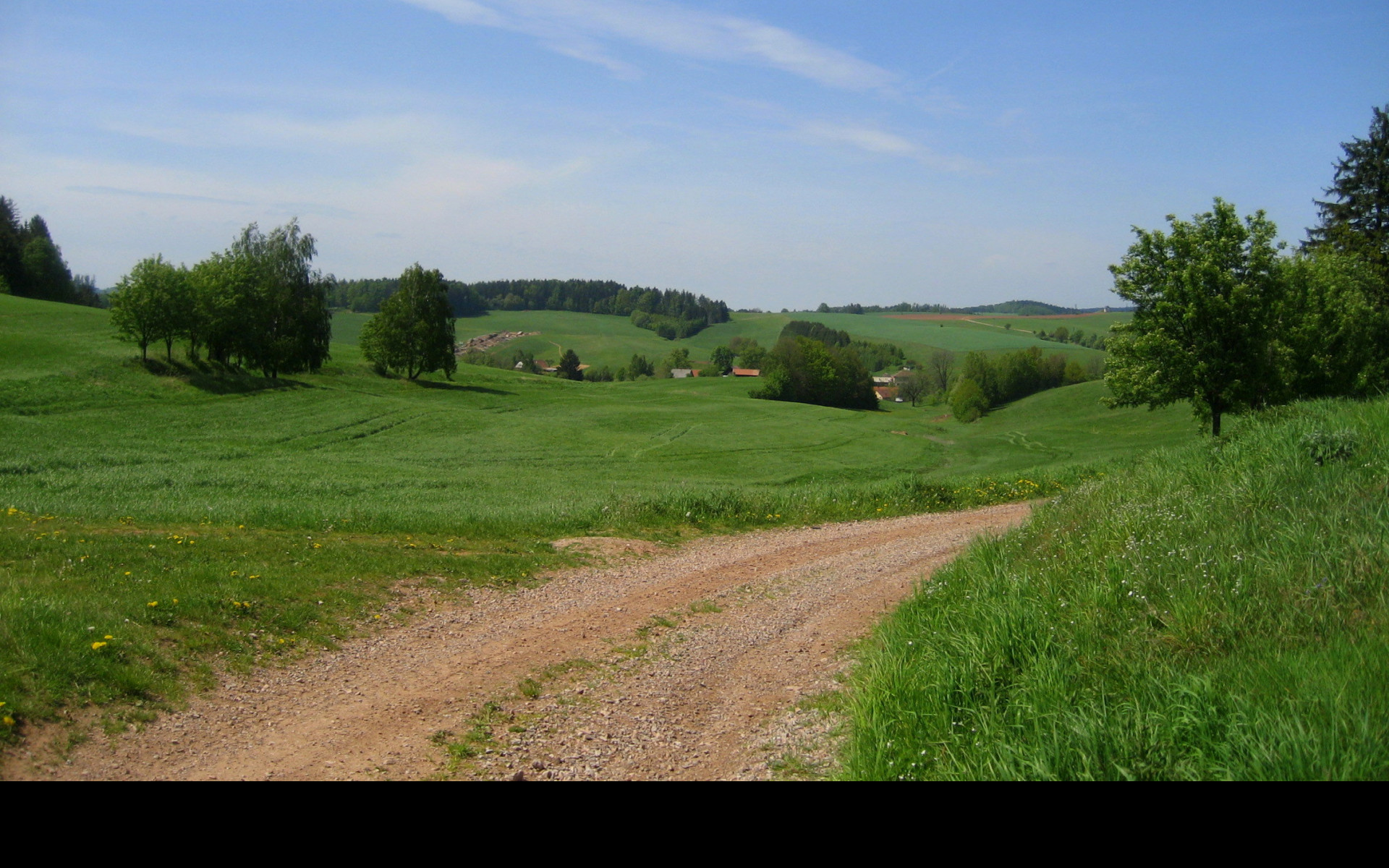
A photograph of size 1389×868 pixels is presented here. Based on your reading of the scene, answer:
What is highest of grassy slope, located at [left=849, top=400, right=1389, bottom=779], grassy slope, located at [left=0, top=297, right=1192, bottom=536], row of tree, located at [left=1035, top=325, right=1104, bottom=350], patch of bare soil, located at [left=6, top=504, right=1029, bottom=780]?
row of tree, located at [left=1035, top=325, right=1104, bottom=350]

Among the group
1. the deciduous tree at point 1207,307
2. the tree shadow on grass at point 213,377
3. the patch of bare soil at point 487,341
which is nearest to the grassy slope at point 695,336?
the patch of bare soil at point 487,341

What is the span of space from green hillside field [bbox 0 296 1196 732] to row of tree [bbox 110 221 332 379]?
2337 mm

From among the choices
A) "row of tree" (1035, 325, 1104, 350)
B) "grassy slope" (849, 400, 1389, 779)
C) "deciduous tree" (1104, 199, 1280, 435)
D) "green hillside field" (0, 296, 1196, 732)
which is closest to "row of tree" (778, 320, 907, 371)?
"row of tree" (1035, 325, 1104, 350)

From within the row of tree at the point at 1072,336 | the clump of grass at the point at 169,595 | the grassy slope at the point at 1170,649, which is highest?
the row of tree at the point at 1072,336

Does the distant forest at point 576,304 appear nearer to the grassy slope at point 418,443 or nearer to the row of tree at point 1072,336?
the row of tree at point 1072,336

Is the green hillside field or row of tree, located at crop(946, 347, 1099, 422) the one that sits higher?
row of tree, located at crop(946, 347, 1099, 422)

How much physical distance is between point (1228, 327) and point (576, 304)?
177143 millimetres

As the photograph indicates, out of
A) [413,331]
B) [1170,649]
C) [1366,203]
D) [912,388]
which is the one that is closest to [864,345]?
[912,388]

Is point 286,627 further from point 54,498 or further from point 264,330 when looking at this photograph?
point 264,330

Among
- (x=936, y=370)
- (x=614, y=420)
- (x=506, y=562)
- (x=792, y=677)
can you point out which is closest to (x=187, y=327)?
(x=614, y=420)

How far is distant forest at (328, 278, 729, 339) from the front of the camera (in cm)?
17188

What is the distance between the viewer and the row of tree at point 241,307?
5431 centimetres

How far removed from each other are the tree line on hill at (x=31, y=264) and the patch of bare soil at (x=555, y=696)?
305 ft

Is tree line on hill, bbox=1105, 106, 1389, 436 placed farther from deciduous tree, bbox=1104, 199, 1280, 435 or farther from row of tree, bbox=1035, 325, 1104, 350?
row of tree, bbox=1035, 325, 1104, 350
